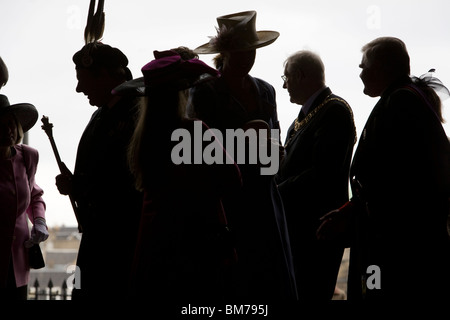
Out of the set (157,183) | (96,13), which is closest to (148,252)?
(157,183)

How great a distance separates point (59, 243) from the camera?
35312mm

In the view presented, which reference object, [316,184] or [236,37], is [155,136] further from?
[316,184]

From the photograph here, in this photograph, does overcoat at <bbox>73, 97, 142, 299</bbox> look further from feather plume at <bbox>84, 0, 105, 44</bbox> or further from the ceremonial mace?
feather plume at <bbox>84, 0, 105, 44</bbox>

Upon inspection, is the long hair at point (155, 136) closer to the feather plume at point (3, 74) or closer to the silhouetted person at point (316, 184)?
the silhouetted person at point (316, 184)

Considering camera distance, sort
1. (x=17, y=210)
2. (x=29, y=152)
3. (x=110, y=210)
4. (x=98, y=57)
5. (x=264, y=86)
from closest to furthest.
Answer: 1. (x=110, y=210)
2. (x=98, y=57)
3. (x=264, y=86)
4. (x=17, y=210)
5. (x=29, y=152)

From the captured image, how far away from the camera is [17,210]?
3.91 m

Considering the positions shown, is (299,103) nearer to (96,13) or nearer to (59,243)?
(96,13)

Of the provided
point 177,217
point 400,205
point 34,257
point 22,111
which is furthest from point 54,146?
point 400,205

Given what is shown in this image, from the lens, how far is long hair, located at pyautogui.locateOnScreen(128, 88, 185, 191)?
285 cm

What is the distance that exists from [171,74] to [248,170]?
0.77 metres

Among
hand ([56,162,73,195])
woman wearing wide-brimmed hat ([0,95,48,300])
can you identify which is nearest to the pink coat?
woman wearing wide-brimmed hat ([0,95,48,300])

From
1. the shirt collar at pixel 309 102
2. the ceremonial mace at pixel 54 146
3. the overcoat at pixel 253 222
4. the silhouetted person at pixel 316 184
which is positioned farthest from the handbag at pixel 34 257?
the shirt collar at pixel 309 102

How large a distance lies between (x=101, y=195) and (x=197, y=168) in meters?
0.70

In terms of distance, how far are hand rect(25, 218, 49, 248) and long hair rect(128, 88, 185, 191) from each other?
49.7 inches
